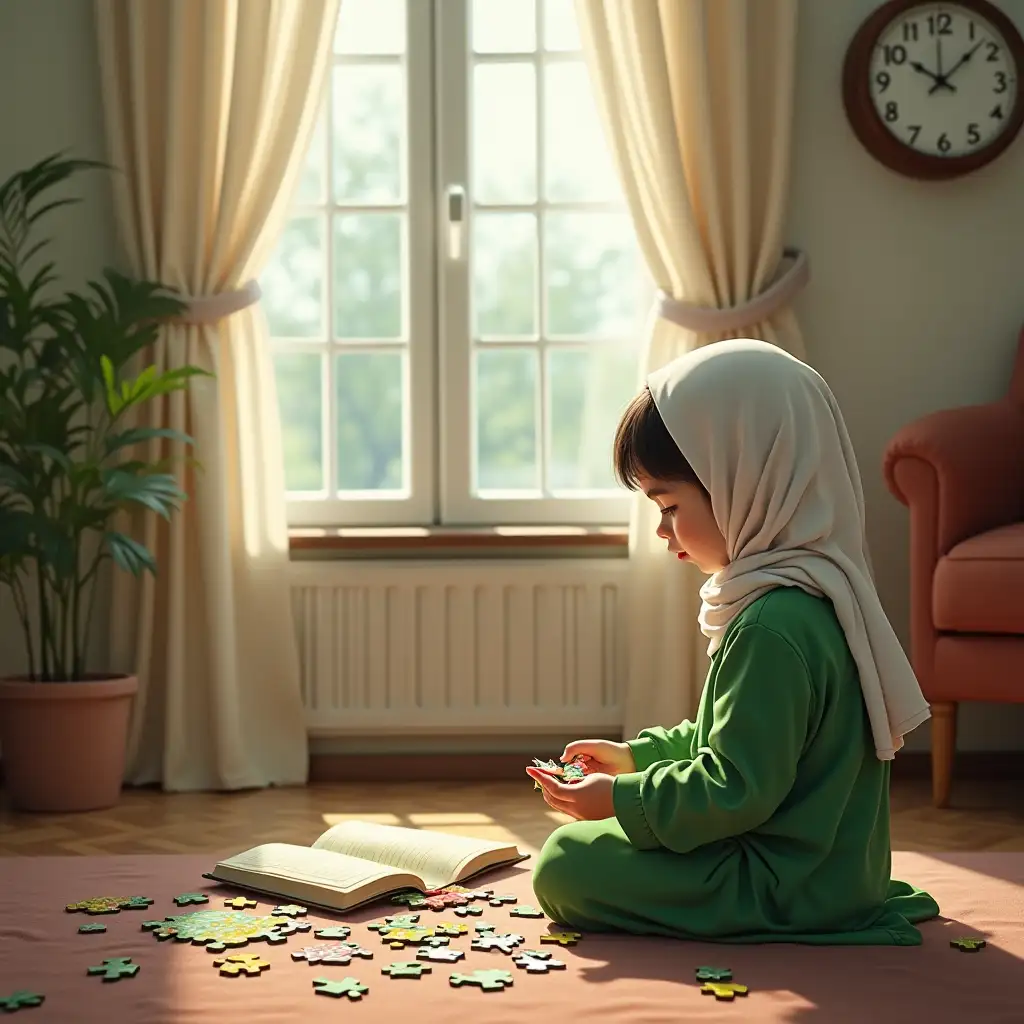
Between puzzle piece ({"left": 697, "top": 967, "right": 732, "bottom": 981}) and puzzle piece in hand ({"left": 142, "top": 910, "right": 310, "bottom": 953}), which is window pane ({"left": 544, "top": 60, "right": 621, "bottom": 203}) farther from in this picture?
puzzle piece ({"left": 697, "top": 967, "right": 732, "bottom": 981})

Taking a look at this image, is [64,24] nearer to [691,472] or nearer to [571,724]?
[571,724]

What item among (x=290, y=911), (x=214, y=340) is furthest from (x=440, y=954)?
(x=214, y=340)

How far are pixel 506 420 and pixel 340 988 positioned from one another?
2.58 meters

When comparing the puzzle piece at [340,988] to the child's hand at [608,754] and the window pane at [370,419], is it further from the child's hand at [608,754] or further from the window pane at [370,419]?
the window pane at [370,419]

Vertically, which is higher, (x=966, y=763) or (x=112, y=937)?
(x=112, y=937)

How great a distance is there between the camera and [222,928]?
195 cm

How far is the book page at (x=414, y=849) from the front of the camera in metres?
2.23

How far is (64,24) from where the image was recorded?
3947mm

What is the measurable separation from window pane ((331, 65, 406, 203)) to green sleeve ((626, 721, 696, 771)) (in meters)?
2.39

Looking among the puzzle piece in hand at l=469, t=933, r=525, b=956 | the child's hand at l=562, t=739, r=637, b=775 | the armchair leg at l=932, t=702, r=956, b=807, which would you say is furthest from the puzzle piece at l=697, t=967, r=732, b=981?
the armchair leg at l=932, t=702, r=956, b=807

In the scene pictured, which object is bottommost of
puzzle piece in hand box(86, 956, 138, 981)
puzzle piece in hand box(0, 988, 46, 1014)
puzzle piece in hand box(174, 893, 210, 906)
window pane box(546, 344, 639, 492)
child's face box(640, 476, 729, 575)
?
puzzle piece in hand box(174, 893, 210, 906)

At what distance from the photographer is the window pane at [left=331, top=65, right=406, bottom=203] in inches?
161

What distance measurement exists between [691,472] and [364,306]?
237cm

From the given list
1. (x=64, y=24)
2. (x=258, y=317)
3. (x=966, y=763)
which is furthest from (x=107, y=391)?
(x=966, y=763)
